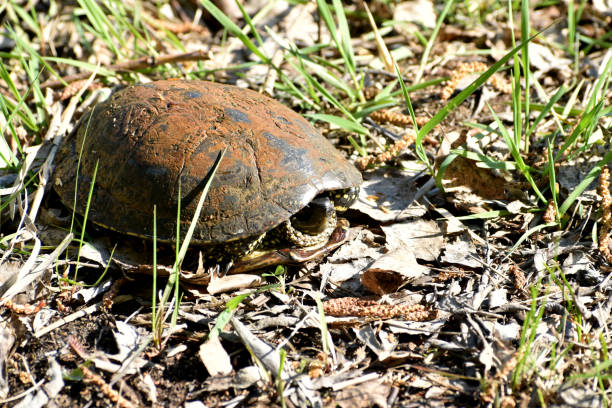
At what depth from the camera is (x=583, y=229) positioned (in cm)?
326

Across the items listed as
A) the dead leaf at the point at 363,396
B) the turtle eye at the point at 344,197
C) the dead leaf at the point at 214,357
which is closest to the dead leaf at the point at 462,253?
the turtle eye at the point at 344,197

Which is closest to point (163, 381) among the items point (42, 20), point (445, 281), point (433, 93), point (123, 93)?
point (445, 281)

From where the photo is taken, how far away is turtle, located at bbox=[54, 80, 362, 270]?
2955 millimetres

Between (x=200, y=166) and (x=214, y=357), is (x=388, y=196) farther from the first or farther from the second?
(x=214, y=357)

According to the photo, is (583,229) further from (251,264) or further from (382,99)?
(251,264)

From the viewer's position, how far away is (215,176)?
9.69ft

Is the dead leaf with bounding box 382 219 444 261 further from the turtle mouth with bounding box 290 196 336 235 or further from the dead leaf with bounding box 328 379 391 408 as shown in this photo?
the dead leaf with bounding box 328 379 391 408

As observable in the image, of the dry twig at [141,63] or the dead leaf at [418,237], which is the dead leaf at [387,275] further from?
the dry twig at [141,63]

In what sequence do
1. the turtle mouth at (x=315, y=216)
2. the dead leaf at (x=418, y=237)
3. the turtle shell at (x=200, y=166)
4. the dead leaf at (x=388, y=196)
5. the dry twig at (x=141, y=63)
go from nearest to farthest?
the turtle shell at (x=200, y=166), the turtle mouth at (x=315, y=216), the dead leaf at (x=418, y=237), the dead leaf at (x=388, y=196), the dry twig at (x=141, y=63)

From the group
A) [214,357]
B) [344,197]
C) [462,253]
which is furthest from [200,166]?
[462,253]

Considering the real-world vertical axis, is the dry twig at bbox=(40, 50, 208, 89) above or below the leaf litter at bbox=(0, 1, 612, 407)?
above

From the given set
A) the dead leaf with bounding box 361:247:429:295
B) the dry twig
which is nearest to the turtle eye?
the dead leaf with bounding box 361:247:429:295

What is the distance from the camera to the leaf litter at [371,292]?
2.44m

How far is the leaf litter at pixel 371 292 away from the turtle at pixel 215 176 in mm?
212
